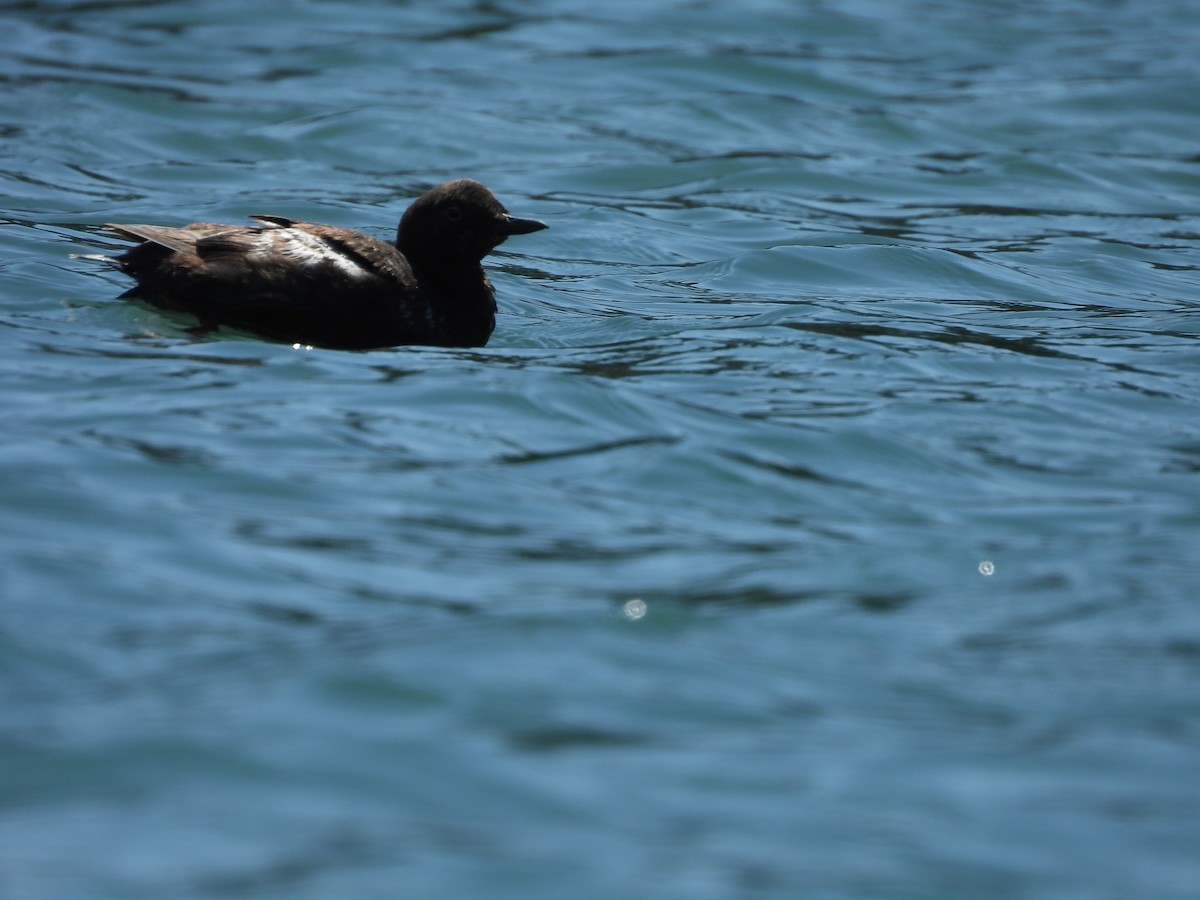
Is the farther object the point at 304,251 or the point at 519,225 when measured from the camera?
the point at 519,225

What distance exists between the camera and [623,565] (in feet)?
16.8

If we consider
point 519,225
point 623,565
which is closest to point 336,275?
point 519,225

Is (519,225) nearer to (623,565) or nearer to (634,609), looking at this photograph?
(623,565)

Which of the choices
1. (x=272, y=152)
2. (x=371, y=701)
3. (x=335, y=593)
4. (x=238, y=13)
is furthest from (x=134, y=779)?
(x=238, y=13)

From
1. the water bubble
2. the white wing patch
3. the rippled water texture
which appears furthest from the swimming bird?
the water bubble

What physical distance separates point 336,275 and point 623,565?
2622 mm

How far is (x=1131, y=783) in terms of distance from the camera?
4.07 metres

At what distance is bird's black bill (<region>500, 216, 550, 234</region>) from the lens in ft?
25.8

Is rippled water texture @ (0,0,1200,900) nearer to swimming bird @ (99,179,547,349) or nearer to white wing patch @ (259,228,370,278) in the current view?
swimming bird @ (99,179,547,349)

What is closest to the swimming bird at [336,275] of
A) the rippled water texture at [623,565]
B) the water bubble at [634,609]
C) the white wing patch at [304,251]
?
the white wing patch at [304,251]

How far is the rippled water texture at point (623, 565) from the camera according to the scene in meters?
3.76

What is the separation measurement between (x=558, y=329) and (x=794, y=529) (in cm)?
297

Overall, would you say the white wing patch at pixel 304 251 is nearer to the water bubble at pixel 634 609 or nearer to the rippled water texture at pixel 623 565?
the rippled water texture at pixel 623 565

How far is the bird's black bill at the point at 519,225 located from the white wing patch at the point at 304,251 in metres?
0.88
